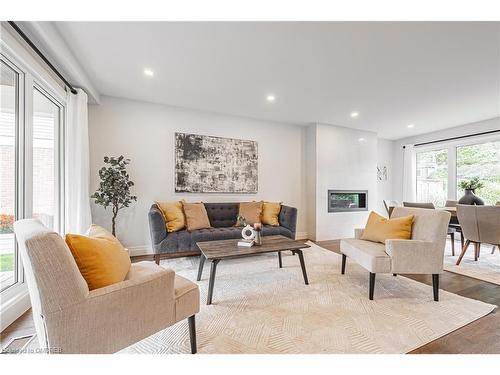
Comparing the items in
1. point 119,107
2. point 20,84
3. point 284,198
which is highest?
point 119,107

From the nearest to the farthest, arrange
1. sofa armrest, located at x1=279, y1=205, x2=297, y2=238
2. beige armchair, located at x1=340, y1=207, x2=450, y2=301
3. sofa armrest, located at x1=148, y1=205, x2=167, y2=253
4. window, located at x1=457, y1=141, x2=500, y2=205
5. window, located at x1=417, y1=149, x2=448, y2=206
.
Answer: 1. beige armchair, located at x1=340, y1=207, x2=450, y2=301
2. sofa armrest, located at x1=148, y1=205, x2=167, y2=253
3. sofa armrest, located at x1=279, y1=205, x2=297, y2=238
4. window, located at x1=457, y1=141, x2=500, y2=205
5. window, located at x1=417, y1=149, x2=448, y2=206

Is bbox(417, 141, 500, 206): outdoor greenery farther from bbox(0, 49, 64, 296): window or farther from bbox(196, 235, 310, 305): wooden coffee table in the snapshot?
bbox(0, 49, 64, 296): window

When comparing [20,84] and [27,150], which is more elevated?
[20,84]

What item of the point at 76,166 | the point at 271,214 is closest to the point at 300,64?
the point at 271,214

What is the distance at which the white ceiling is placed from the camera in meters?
1.90

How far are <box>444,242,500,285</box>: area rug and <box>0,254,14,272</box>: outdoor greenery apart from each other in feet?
16.1

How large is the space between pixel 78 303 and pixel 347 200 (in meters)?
5.02

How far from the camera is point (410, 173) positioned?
5.64m

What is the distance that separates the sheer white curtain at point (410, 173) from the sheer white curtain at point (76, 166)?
6.96 metres

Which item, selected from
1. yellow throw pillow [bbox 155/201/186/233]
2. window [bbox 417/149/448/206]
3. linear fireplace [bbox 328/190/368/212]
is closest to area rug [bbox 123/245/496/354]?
yellow throw pillow [bbox 155/201/186/233]
